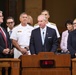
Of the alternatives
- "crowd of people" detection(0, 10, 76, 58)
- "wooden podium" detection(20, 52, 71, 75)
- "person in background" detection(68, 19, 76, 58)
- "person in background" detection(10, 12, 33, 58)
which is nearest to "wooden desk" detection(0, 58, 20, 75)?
"wooden podium" detection(20, 52, 71, 75)

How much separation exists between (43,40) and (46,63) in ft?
3.75

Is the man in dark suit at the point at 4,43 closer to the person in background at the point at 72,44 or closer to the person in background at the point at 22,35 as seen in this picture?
the person in background at the point at 22,35

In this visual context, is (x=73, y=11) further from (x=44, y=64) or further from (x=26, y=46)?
(x=44, y=64)

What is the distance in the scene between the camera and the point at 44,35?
1116cm

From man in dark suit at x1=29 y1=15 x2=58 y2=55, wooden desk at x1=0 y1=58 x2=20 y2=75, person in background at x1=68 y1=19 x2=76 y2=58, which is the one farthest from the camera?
man in dark suit at x1=29 y1=15 x2=58 y2=55

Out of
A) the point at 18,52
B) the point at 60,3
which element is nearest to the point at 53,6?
the point at 60,3

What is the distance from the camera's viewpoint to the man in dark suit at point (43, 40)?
11031mm

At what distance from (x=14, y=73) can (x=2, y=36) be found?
1.54 m

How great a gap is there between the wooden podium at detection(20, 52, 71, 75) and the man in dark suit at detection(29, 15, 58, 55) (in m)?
0.88

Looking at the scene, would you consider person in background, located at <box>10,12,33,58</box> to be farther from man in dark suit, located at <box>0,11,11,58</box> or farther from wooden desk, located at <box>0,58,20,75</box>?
wooden desk, located at <box>0,58,20,75</box>

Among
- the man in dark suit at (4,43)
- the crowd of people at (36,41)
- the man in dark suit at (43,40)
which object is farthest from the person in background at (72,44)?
the man in dark suit at (4,43)

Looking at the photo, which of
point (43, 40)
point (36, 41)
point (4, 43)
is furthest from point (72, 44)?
point (4, 43)

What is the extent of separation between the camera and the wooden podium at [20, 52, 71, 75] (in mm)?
10023

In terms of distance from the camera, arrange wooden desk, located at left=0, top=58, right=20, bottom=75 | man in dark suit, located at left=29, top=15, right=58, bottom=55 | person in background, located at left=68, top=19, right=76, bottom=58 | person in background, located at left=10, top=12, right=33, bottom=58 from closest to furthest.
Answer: wooden desk, located at left=0, top=58, right=20, bottom=75
person in background, located at left=68, top=19, right=76, bottom=58
man in dark suit, located at left=29, top=15, right=58, bottom=55
person in background, located at left=10, top=12, right=33, bottom=58
